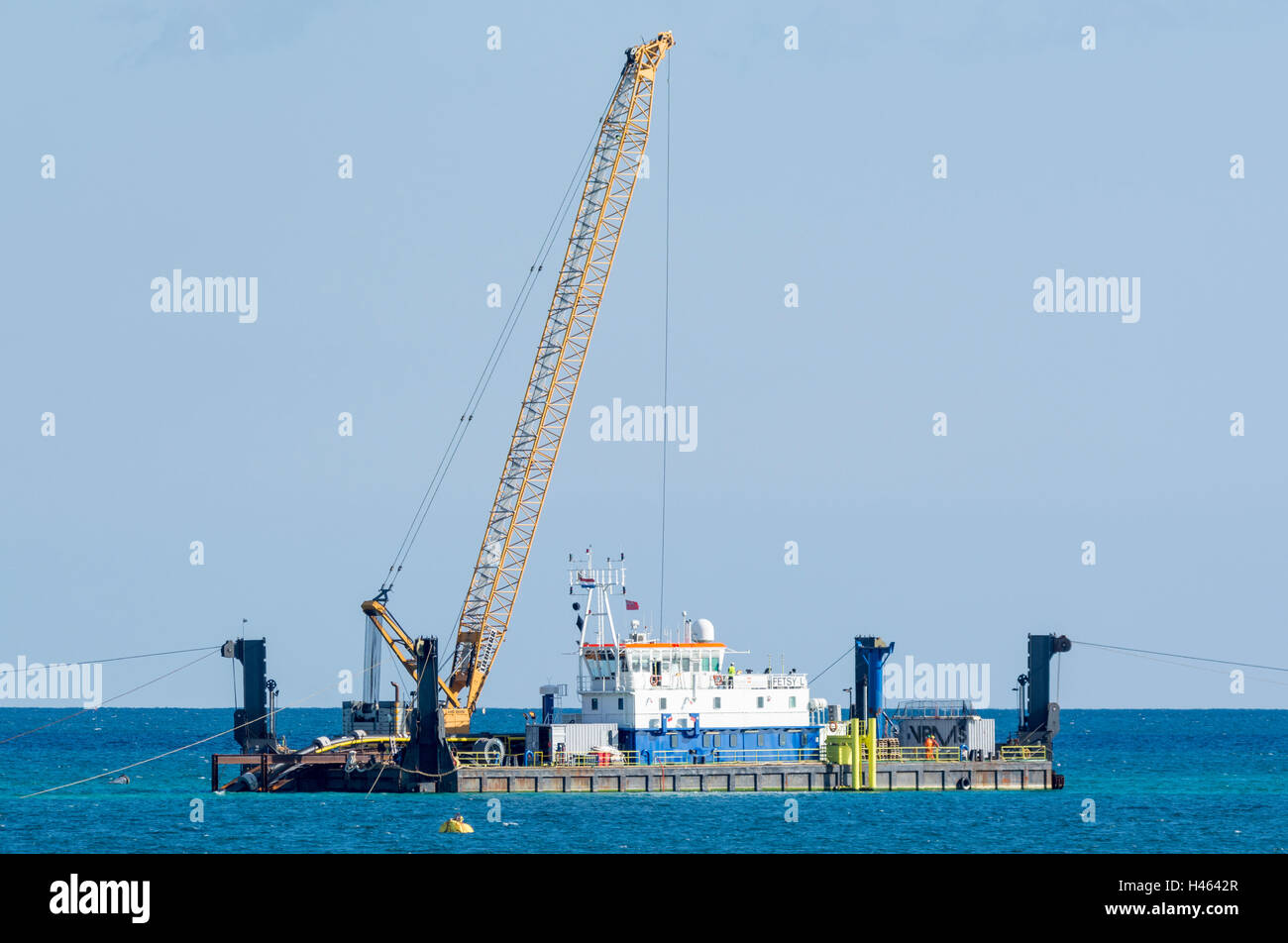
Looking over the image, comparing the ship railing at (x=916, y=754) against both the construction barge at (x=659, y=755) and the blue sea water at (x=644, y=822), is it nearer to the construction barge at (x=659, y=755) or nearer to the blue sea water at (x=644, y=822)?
the construction barge at (x=659, y=755)

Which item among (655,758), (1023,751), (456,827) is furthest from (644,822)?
(1023,751)

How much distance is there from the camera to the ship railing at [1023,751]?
301 feet

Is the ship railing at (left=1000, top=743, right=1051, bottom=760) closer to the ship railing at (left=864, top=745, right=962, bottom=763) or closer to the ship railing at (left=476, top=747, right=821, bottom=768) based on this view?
the ship railing at (left=864, top=745, right=962, bottom=763)

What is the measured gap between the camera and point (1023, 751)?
9175cm

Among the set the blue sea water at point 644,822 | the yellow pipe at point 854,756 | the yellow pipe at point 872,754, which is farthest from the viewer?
the yellow pipe at point 872,754

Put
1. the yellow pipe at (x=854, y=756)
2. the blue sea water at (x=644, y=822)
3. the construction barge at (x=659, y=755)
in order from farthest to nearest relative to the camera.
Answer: the yellow pipe at (x=854, y=756) < the construction barge at (x=659, y=755) < the blue sea water at (x=644, y=822)

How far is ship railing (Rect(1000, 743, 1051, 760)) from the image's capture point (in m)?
91.8

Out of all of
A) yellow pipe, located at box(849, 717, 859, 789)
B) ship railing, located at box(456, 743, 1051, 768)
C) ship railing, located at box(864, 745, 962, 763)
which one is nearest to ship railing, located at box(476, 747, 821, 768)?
ship railing, located at box(456, 743, 1051, 768)

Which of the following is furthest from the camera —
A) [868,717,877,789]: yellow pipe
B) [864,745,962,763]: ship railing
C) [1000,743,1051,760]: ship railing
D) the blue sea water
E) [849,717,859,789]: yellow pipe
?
[1000,743,1051,760]: ship railing

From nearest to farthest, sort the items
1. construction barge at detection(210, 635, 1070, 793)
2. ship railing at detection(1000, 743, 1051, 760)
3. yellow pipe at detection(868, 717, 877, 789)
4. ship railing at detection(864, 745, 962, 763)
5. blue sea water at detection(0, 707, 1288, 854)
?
blue sea water at detection(0, 707, 1288, 854) < construction barge at detection(210, 635, 1070, 793) < yellow pipe at detection(868, 717, 877, 789) < ship railing at detection(864, 745, 962, 763) < ship railing at detection(1000, 743, 1051, 760)

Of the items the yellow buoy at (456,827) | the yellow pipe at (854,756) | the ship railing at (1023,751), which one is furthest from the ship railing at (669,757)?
the yellow buoy at (456,827)
